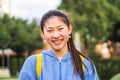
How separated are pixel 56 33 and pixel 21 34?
44.0 m

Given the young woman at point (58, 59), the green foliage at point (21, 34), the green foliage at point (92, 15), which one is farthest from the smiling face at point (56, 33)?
the green foliage at point (21, 34)

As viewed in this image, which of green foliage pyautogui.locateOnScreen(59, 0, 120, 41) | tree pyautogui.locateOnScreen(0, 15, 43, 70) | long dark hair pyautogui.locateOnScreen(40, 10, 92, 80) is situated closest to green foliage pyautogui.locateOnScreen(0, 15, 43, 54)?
tree pyautogui.locateOnScreen(0, 15, 43, 70)

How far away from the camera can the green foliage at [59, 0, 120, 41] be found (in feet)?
123

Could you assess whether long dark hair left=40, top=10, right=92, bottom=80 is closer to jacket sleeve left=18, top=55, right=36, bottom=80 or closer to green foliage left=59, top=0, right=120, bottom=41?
jacket sleeve left=18, top=55, right=36, bottom=80

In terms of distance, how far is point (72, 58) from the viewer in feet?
11.4

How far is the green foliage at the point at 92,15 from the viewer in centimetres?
3747

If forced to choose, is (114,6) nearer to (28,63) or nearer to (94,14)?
(94,14)

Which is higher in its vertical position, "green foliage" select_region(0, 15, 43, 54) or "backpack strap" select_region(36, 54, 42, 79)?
"backpack strap" select_region(36, 54, 42, 79)

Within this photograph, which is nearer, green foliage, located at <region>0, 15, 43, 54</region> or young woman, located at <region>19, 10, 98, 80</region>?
young woman, located at <region>19, 10, 98, 80</region>

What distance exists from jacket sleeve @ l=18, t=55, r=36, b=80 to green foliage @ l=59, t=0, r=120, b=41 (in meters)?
33.6

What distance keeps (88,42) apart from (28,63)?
3977 cm

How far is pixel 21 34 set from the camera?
1860 inches

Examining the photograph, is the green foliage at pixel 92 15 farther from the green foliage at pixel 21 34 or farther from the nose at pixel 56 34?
the nose at pixel 56 34

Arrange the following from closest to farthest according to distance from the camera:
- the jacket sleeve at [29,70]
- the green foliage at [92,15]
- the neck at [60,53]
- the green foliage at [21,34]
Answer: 1. the jacket sleeve at [29,70]
2. the neck at [60,53]
3. the green foliage at [92,15]
4. the green foliage at [21,34]
